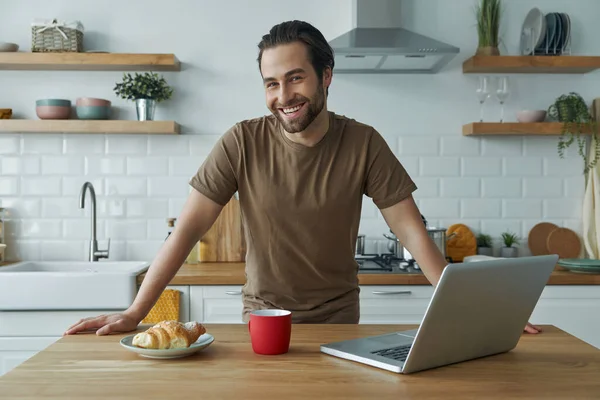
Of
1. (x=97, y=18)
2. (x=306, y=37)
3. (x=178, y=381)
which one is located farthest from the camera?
(x=97, y=18)

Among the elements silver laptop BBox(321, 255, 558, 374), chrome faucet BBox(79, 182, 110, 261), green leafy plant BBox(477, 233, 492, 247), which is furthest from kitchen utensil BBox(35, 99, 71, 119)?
silver laptop BBox(321, 255, 558, 374)

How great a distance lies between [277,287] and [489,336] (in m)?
0.81

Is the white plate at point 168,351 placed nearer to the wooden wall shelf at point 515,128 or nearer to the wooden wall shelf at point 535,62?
the wooden wall shelf at point 515,128

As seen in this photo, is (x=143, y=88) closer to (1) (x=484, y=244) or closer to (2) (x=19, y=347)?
(2) (x=19, y=347)

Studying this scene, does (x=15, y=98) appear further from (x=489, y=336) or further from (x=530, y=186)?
Answer: (x=489, y=336)

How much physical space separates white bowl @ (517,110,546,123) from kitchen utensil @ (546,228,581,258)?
62 cm

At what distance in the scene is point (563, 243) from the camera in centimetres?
370

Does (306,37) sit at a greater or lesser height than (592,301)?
greater

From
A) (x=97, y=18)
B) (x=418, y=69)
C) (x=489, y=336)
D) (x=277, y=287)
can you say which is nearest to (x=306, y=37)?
(x=277, y=287)

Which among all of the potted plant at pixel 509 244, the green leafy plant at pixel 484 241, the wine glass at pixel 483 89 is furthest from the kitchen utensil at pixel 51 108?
the potted plant at pixel 509 244

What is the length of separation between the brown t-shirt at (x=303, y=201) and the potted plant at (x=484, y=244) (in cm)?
172

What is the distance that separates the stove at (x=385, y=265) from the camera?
3.22 m

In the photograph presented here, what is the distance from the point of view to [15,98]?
12.4ft

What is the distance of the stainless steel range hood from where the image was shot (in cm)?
330
